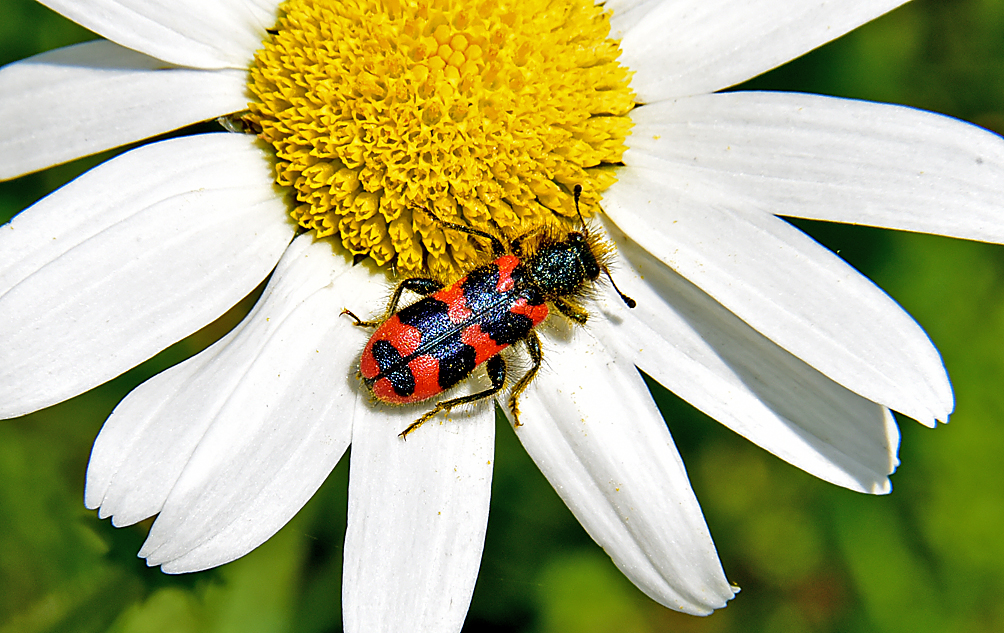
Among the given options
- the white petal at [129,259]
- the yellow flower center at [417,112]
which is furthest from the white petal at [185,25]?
the white petal at [129,259]

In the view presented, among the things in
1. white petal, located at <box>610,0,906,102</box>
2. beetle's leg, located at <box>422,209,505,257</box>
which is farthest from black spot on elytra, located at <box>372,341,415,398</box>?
white petal, located at <box>610,0,906,102</box>

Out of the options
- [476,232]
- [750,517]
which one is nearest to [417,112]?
[476,232]

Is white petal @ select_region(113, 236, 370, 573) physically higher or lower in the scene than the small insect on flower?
higher

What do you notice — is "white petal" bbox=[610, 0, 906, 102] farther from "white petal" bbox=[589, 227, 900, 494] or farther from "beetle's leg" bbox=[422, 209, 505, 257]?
"beetle's leg" bbox=[422, 209, 505, 257]

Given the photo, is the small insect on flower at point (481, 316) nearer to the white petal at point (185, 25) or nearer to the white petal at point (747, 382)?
the white petal at point (747, 382)

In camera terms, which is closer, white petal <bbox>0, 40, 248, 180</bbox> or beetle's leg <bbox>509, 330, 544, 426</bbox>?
white petal <bbox>0, 40, 248, 180</bbox>

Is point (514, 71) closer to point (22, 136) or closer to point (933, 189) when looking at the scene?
point (933, 189)
